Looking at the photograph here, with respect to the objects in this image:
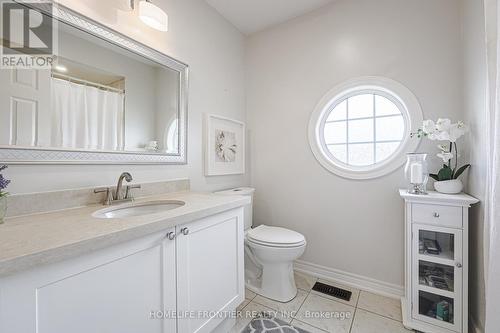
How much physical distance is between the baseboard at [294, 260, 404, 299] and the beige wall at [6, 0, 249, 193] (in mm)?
1060

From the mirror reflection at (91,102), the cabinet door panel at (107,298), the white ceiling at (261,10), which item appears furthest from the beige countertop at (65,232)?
the white ceiling at (261,10)

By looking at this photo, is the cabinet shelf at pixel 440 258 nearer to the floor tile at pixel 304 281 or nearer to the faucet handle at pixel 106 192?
the floor tile at pixel 304 281

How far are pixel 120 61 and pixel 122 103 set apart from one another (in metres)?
0.26

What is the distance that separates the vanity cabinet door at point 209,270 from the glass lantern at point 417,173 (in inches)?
46.8

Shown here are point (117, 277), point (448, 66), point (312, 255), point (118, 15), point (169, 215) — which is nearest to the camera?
point (117, 277)

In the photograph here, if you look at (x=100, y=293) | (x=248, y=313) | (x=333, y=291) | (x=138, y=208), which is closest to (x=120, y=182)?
(x=138, y=208)

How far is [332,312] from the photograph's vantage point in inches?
58.5

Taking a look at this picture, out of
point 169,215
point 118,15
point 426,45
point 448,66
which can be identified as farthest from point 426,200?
point 118,15

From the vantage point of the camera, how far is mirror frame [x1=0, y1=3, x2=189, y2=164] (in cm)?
92

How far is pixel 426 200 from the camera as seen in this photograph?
1.29 m

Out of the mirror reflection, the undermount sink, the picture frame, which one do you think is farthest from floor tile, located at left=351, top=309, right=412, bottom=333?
the mirror reflection

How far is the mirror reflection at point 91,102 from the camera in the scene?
92 cm

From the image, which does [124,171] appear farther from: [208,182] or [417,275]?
[417,275]

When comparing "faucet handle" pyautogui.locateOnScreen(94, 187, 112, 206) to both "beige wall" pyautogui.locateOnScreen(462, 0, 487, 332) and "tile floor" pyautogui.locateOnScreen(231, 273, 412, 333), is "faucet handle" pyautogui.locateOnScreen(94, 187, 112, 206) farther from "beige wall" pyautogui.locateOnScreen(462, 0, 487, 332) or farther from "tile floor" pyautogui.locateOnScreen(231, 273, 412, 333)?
"beige wall" pyautogui.locateOnScreen(462, 0, 487, 332)
